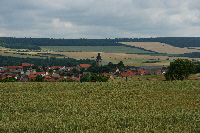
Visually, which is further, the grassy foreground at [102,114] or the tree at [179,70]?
the tree at [179,70]

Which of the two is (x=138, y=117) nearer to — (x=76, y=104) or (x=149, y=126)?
(x=149, y=126)

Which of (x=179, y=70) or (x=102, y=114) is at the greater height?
(x=179, y=70)

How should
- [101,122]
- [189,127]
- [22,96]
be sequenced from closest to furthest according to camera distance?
[189,127]
[101,122]
[22,96]

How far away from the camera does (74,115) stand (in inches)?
1073

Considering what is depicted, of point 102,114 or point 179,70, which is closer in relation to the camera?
point 102,114

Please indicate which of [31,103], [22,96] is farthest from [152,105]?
[22,96]

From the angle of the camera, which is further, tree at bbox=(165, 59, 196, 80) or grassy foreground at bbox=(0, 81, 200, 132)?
tree at bbox=(165, 59, 196, 80)

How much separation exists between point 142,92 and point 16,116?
71.4 feet

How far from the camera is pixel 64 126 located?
22.5m

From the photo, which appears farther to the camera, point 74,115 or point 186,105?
point 186,105

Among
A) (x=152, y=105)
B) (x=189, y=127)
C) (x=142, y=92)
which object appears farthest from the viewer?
(x=142, y=92)

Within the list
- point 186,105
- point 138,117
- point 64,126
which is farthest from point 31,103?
point 186,105

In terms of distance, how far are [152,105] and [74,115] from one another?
33.3 ft

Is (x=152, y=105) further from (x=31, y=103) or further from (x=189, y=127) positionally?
(x=31, y=103)
